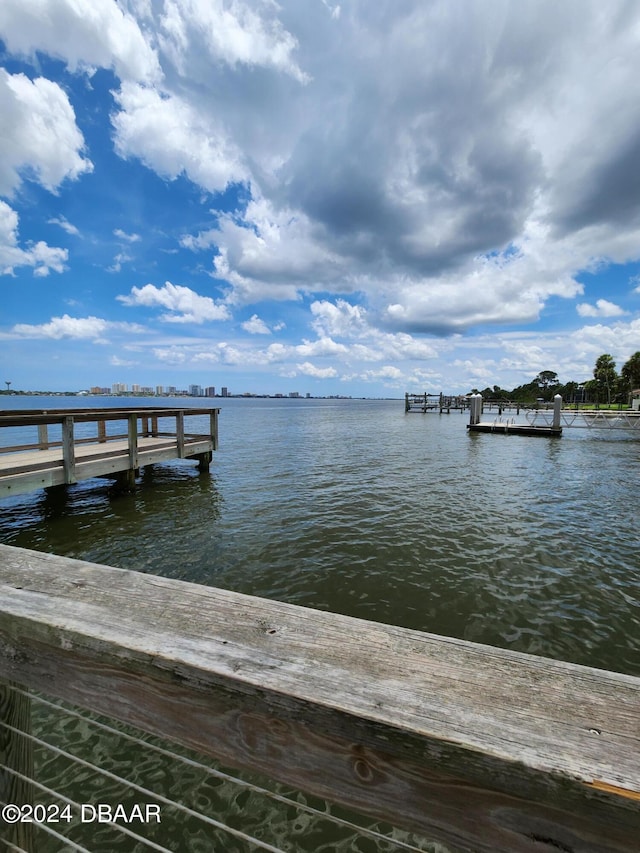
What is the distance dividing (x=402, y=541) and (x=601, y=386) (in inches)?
3445

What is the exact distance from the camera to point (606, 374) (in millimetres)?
72688

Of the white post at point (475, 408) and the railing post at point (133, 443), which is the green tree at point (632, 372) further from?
the railing post at point (133, 443)

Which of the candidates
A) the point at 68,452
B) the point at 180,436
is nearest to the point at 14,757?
the point at 68,452

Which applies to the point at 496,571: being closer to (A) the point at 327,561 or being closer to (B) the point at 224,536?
(A) the point at 327,561

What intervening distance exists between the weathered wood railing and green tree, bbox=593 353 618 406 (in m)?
88.7

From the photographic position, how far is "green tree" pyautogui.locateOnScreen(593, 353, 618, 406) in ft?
237

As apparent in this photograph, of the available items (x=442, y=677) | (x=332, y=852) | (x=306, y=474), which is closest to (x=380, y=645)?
(x=442, y=677)

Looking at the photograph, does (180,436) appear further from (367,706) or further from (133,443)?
(367,706)

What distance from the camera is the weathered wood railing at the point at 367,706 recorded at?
2.42 feet

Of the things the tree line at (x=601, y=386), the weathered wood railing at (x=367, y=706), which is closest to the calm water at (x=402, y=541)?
the weathered wood railing at (x=367, y=706)

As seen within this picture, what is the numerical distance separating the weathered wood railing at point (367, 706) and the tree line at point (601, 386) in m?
41.8

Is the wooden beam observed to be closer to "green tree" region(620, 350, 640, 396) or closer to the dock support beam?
the dock support beam

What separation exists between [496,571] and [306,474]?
8770mm

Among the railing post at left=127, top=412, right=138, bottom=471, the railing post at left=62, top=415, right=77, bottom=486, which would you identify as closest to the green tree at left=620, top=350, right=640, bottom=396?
the railing post at left=127, top=412, right=138, bottom=471
